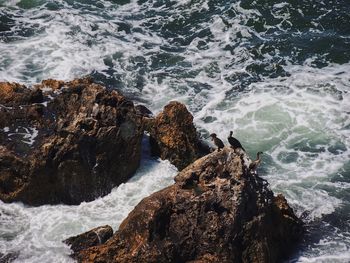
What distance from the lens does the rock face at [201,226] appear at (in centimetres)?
1022

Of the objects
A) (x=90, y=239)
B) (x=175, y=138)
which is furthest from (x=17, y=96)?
(x=90, y=239)

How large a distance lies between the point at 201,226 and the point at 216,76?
35.7 ft

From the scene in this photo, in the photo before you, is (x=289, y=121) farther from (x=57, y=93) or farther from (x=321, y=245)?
(x=57, y=93)

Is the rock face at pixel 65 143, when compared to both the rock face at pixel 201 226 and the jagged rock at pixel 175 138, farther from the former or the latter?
the rock face at pixel 201 226

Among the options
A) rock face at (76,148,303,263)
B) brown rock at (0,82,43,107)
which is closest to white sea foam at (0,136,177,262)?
rock face at (76,148,303,263)

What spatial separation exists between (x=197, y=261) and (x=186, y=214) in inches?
39.1

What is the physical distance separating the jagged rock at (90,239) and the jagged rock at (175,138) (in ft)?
12.7

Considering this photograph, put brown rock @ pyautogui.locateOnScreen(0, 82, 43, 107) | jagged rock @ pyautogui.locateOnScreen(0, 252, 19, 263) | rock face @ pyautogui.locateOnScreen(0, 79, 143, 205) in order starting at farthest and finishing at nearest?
brown rock @ pyautogui.locateOnScreen(0, 82, 43, 107) → rock face @ pyautogui.locateOnScreen(0, 79, 143, 205) → jagged rock @ pyautogui.locateOnScreen(0, 252, 19, 263)

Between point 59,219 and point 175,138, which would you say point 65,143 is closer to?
point 59,219

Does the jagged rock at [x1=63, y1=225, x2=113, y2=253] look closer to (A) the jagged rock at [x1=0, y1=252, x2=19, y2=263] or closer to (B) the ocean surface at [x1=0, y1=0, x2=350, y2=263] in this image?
(B) the ocean surface at [x1=0, y1=0, x2=350, y2=263]

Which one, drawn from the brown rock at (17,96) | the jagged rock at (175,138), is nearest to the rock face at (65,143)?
the brown rock at (17,96)

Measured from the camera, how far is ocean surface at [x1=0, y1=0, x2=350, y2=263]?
12555mm

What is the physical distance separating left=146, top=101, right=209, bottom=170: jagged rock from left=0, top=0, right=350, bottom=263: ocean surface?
14.7 inches

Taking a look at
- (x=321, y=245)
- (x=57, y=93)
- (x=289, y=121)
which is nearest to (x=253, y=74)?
(x=289, y=121)
